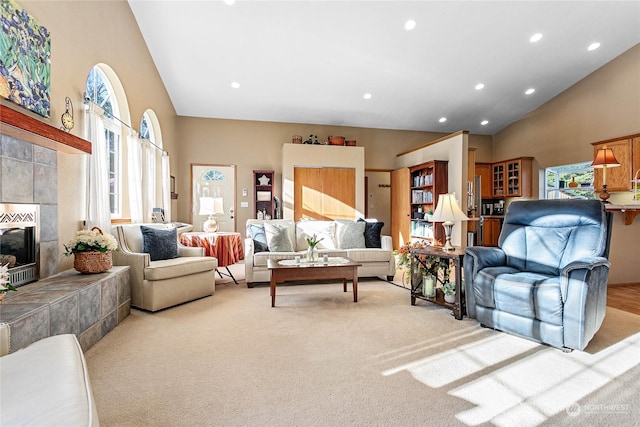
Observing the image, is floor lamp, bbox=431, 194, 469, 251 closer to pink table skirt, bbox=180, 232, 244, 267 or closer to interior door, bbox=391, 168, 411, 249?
pink table skirt, bbox=180, 232, 244, 267

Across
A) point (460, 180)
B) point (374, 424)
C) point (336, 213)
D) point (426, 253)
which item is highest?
point (460, 180)

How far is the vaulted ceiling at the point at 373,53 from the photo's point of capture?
14.0 feet

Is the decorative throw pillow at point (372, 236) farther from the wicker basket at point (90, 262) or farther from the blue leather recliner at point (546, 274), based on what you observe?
the wicker basket at point (90, 262)

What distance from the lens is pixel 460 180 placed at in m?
5.82

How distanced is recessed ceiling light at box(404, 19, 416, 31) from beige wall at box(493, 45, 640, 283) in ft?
12.7

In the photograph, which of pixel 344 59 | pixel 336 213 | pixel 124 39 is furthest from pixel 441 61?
pixel 124 39

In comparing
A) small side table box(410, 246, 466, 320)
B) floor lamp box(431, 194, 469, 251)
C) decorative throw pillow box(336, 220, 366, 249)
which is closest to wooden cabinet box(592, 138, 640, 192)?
floor lamp box(431, 194, 469, 251)

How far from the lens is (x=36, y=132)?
2104mm

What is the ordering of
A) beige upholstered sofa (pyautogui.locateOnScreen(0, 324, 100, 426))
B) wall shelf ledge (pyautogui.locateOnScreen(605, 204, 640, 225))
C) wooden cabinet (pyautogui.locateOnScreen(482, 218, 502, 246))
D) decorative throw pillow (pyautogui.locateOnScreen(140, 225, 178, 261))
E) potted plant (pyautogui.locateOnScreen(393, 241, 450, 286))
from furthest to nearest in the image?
1. wooden cabinet (pyautogui.locateOnScreen(482, 218, 502, 246))
2. wall shelf ledge (pyautogui.locateOnScreen(605, 204, 640, 225))
3. decorative throw pillow (pyautogui.locateOnScreen(140, 225, 178, 261))
4. potted plant (pyautogui.locateOnScreen(393, 241, 450, 286))
5. beige upholstered sofa (pyautogui.locateOnScreen(0, 324, 100, 426))

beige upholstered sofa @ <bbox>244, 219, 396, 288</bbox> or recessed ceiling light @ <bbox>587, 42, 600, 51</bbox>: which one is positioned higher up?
recessed ceiling light @ <bbox>587, 42, 600, 51</bbox>

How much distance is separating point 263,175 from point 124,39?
139 inches

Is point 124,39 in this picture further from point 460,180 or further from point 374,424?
point 460,180

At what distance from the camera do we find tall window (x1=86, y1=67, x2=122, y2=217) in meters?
3.75

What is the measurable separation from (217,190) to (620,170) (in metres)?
7.22
